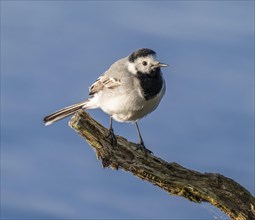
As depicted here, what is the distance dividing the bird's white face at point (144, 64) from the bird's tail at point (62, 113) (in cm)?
106

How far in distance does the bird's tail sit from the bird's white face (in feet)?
3.47

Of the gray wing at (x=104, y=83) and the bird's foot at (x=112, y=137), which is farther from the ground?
the gray wing at (x=104, y=83)

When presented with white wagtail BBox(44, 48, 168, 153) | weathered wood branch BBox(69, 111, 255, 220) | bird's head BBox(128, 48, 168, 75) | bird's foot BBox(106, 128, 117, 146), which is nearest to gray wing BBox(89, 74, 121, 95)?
white wagtail BBox(44, 48, 168, 153)

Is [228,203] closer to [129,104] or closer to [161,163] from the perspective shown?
[161,163]

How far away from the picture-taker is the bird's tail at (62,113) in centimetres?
Result: 841

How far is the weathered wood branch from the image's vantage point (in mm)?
6590

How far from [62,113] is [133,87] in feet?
4.59

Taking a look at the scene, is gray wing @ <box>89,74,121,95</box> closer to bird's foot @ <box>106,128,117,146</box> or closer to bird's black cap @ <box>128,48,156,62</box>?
bird's black cap @ <box>128,48,156,62</box>

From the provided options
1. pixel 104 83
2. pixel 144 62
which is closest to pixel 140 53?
pixel 144 62

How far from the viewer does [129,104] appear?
295 inches

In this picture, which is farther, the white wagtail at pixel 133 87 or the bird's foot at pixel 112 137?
the white wagtail at pixel 133 87

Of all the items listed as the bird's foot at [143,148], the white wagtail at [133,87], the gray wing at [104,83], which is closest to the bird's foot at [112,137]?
the white wagtail at [133,87]

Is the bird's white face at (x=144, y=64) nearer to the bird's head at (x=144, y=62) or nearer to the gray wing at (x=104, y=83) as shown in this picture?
the bird's head at (x=144, y=62)

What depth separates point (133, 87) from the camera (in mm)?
7520
